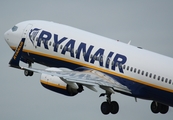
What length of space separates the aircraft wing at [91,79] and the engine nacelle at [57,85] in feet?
3.81

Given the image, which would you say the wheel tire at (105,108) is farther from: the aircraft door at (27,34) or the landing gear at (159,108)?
the aircraft door at (27,34)

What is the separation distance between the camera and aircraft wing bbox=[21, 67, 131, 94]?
69.8 m

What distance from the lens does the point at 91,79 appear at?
236ft

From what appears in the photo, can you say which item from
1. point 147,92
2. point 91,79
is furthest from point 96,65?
point 147,92

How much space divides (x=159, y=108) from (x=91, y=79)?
10.0 meters

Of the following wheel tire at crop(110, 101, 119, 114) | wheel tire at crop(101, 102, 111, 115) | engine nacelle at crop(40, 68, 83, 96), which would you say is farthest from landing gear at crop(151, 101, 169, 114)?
engine nacelle at crop(40, 68, 83, 96)

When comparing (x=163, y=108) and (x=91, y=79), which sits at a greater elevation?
(x=91, y=79)

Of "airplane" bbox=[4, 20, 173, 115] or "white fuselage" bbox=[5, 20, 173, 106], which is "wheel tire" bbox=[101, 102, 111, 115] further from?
"white fuselage" bbox=[5, 20, 173, 106]

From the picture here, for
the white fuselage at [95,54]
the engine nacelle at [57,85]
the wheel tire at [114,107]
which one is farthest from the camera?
the wheel tire at [114,107]

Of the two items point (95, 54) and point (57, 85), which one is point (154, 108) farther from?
point (57, 85)

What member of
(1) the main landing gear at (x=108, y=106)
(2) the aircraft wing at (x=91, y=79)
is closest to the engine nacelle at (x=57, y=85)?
(2) the aircraft wing at (x=91, y=79)

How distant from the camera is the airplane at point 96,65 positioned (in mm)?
71000

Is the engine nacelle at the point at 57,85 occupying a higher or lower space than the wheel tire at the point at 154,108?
higher

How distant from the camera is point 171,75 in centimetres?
7050
